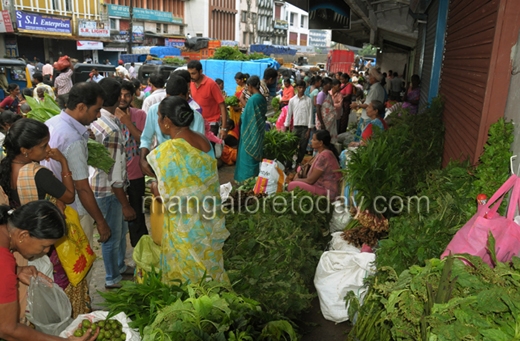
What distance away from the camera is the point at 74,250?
10.00ft

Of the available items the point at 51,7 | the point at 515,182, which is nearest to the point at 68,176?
the point at 515,182

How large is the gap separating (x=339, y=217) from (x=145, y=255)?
7.42ft

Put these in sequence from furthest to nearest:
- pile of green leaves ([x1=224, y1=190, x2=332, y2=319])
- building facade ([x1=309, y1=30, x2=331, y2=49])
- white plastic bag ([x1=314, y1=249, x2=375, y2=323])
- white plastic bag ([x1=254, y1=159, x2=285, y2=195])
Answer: building facade ([x1=309, y1=30, x2=331, y2=49]) < white plastic bag ([x1=254, y1=159, x2=285, y2=195]) < white plastic bag ([x1=314, y1=249, x2=375, y2=323]) < pile of green leaves ([x1=224, y1=190, x2=332, y2=319])

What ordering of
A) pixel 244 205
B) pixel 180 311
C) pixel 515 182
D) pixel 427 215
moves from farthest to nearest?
pixel 244 205 → pixel 427 215 → pixel 180 311 → pixel 515 182

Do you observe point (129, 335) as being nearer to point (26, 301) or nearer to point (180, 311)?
point (180, 311)

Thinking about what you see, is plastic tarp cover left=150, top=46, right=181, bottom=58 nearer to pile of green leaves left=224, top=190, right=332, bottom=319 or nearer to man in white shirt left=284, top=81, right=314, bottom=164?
A: man in white shirt left=284, top=81, right=314, bottom=164

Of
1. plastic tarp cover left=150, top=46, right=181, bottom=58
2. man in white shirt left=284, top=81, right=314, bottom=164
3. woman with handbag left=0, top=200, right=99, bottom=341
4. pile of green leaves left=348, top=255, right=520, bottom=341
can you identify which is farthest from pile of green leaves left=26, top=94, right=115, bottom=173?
plastic tarp cover left=150, top=46, right=181, bottom=58

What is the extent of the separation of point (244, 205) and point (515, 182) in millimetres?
3000

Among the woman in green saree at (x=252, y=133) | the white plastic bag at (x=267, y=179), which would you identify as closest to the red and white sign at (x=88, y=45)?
the woman in green saree at (x=252, y=133)

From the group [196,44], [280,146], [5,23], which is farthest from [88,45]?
[280,146]

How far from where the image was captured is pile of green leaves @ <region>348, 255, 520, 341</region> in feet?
4.68

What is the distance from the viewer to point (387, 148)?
4.32 metres

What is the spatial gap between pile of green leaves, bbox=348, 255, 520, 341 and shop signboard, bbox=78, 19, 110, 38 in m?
35.0

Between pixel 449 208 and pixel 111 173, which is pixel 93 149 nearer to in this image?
pixel 111 173
